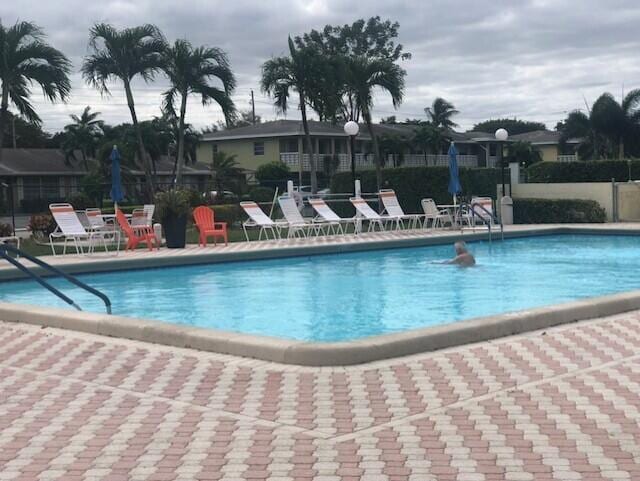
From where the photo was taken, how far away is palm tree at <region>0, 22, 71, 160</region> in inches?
865

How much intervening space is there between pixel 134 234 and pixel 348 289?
5.94m

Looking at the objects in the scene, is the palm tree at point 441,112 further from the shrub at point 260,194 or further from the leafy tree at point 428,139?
the shrub at point 260,194

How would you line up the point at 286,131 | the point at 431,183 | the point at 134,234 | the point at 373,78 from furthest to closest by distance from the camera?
the point at 286,131 < the point at 373,78 < the point at 431,183 < the point at 134,234

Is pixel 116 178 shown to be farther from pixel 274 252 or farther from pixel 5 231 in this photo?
pixel 274 252

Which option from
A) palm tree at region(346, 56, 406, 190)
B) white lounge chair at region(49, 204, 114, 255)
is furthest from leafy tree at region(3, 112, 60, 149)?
white lounge chair at region(49, 204, 114, 255)

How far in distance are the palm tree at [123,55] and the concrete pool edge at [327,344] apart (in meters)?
20.6

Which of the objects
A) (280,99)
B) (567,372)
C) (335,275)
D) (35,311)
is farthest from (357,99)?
(567,372)

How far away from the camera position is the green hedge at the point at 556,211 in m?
22.9

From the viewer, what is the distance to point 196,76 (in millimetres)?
28453

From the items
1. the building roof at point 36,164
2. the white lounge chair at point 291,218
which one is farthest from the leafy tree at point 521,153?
the white lounge chair at point 291,218

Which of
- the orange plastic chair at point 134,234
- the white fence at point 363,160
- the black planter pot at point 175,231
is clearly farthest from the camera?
the white fence at point 363,160

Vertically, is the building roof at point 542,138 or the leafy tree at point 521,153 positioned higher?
the building roof at point 542,138

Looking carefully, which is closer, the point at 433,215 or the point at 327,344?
the point at 327,344

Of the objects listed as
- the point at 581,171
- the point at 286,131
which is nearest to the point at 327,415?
the point at 581,171
